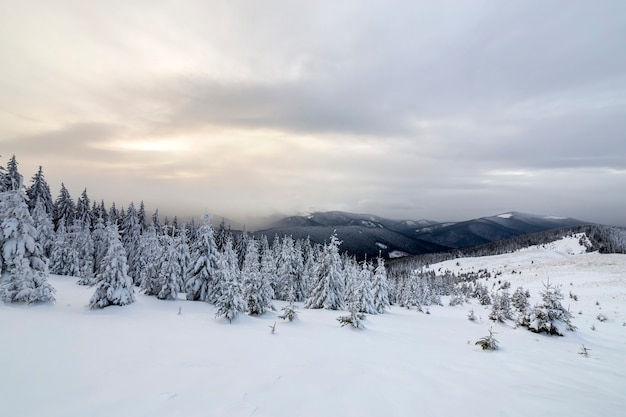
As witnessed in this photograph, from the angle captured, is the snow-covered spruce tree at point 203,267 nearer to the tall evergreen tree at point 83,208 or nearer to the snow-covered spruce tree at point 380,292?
the snow-covered spruce tree at point 380,292

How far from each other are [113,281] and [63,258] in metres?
34.2

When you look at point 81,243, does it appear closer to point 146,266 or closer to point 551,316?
point 146,266

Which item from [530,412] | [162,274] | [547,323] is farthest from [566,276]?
[162,274]

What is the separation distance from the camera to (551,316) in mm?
21531


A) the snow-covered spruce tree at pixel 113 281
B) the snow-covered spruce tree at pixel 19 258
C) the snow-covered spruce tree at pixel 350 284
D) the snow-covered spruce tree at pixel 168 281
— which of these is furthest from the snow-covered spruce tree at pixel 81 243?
the snow-covered spruce tree at pixel 350 284

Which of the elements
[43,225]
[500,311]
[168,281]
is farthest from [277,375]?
[43,225]

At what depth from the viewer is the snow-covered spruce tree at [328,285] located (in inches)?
1399

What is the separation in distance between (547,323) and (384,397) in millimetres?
21389

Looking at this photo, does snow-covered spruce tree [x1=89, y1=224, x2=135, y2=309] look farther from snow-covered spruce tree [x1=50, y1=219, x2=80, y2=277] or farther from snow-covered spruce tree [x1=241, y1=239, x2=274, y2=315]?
Answer: snow-covered spruce tree [x1=50, y1=219, x2=80, y2=277]

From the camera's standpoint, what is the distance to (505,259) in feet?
538

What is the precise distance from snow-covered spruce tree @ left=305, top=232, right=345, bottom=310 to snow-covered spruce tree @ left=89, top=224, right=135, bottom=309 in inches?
815

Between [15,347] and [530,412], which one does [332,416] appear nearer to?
[530,412]

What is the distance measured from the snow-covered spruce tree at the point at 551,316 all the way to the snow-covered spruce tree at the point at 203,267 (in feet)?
94.5

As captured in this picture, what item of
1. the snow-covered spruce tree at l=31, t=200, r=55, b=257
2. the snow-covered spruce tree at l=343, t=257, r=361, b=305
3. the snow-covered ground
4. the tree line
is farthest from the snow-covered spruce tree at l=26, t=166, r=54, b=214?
the snow-covered spruce tree at l=343, t=257, r=361, b=305
